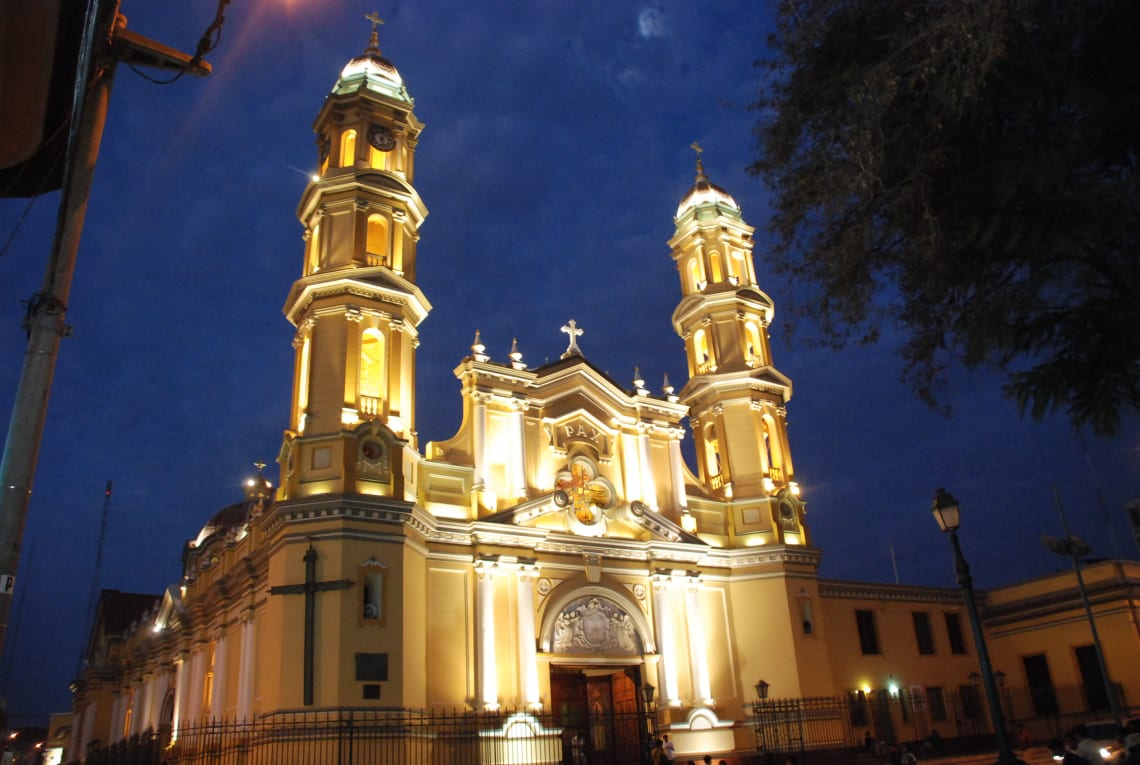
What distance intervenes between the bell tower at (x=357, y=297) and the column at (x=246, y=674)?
4497 mm

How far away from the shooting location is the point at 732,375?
1308 inches

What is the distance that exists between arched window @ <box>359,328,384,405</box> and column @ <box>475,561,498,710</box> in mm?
5608

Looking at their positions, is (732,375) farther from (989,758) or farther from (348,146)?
(348,146)

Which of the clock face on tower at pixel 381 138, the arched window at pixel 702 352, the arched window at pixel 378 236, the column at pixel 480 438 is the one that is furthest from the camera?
the arched window at pixel 702 352

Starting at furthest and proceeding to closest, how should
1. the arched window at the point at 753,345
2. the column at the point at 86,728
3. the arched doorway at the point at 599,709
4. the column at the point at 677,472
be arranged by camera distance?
1. the column at the point at 86,728
2. the arched window at the point at 753,345
3. the column at the point at 677,472
4. the arched doorway at the point at 599,709

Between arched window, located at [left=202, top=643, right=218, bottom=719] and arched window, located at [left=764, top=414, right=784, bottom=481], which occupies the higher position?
arched window, located at [left=764, top=414, right=784, bottom=481]

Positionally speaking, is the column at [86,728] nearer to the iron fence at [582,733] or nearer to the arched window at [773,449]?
the iron fence at [582,733]

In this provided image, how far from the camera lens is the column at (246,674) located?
965 inches

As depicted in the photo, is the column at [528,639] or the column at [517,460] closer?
the column at [528,639]

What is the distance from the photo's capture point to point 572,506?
2897cm

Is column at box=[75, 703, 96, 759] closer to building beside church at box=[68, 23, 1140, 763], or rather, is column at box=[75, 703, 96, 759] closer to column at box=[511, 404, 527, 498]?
building beside church at box=[68, 23, 1140, 763]

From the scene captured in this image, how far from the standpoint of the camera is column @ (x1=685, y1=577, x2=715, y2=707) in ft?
93.1

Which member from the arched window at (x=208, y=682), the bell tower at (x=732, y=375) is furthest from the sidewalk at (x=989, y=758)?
the arched window at (x=208, y=682)

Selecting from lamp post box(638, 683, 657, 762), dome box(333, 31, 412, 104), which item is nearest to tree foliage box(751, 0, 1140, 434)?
lamp post box(638, 683, 657, 762)
